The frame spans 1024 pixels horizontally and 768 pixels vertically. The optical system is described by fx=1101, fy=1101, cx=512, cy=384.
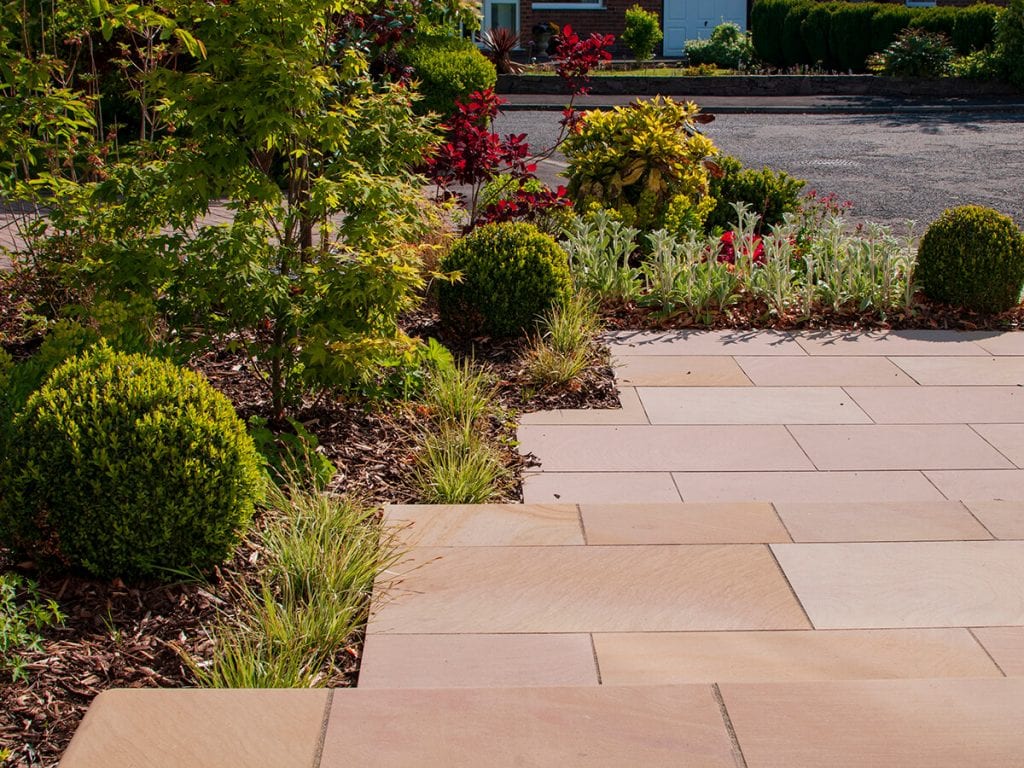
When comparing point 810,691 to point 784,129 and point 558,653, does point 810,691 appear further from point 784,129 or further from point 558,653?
point 784,129

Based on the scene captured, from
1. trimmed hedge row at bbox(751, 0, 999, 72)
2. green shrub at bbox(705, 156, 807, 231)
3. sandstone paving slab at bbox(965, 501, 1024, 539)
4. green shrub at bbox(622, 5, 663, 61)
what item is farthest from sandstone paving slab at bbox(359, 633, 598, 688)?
green shrub at bbox(622, 5, 663, 61)

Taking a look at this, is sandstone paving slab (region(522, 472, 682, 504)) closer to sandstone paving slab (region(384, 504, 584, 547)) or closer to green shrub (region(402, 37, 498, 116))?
sandstone paving slab (region(384, 504, 584, 547))

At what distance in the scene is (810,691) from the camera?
2.84 meters

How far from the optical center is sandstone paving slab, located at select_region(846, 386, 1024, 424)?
554 cm

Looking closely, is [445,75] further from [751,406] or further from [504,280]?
[751,406]

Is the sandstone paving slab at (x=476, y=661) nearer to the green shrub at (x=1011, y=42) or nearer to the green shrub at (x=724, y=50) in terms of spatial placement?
the green shrub at (x=1011, y=42)

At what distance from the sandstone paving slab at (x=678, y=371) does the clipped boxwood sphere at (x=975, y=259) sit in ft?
5.52

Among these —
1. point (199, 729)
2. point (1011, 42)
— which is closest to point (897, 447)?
point (199, 729)

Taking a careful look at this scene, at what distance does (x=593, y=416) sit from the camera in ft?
18.4

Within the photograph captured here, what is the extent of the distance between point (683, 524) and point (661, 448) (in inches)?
41.8

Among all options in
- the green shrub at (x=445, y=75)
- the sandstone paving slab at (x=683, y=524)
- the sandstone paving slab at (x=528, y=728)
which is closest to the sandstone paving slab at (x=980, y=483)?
the sandstone paving slab at (x=683, y=524)

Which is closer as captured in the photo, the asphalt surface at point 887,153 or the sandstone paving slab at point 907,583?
the sandstone paving slab at point 907,583

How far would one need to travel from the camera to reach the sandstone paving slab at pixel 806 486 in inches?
182

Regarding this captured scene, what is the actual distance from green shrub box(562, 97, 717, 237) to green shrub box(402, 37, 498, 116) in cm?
484
